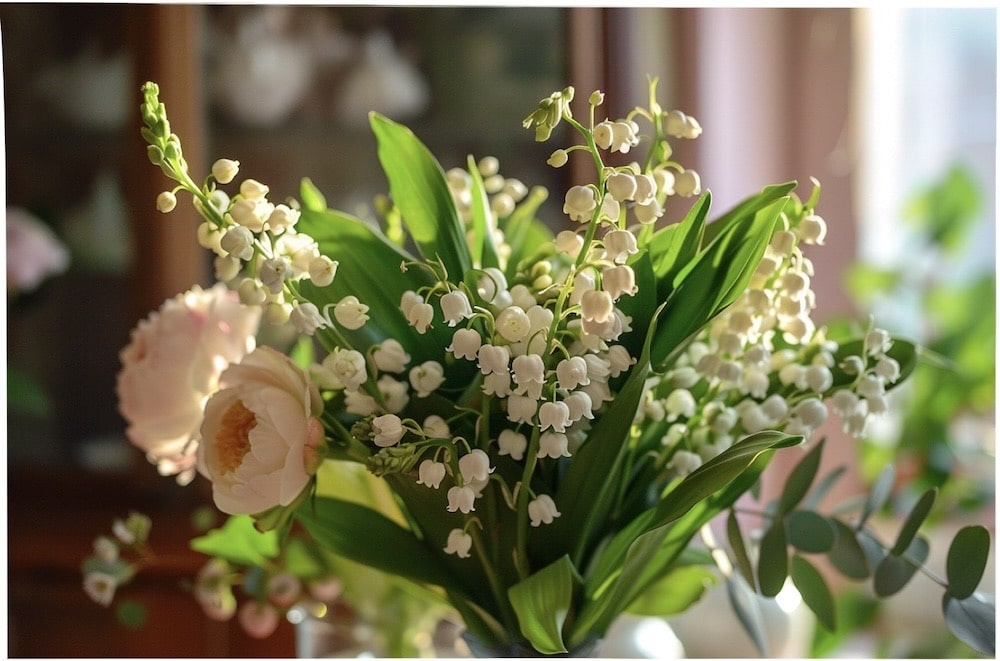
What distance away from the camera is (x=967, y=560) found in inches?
19.3

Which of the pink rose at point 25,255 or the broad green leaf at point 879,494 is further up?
the broad green leaf at point 879,494

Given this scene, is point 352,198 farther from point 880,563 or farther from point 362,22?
point 880,563

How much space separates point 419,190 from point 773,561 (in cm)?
26

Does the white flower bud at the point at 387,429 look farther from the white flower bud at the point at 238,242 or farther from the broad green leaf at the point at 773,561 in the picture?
the broad green leaf at the point at 773,561

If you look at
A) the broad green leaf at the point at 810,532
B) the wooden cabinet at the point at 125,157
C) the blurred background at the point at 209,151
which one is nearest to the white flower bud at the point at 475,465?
the broad green leaf at the point at 810,532

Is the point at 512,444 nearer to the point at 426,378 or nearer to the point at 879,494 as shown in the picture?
the point at 426,378

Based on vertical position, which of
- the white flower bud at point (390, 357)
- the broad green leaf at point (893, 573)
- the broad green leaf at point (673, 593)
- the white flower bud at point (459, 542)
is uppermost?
the white flower bud at point (390, 357)

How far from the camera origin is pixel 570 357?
381 millimetres

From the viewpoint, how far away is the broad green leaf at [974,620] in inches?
18.6

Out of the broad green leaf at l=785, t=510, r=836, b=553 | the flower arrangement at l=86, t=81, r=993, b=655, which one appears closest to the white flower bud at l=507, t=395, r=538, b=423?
the flower arrangement at l=86, t=81, r=993, b=655

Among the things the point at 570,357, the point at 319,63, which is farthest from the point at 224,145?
the point at 570,357

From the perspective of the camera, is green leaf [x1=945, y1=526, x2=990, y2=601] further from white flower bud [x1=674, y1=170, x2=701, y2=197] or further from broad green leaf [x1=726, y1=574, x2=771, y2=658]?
white flower bud [x1=674, y1=170, x2=701, y2=197]

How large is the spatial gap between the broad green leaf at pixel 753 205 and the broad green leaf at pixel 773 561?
17 cm

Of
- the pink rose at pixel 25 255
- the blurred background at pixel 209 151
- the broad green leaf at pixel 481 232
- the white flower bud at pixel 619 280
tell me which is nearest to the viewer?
the white flower bud at pixel 619 280
